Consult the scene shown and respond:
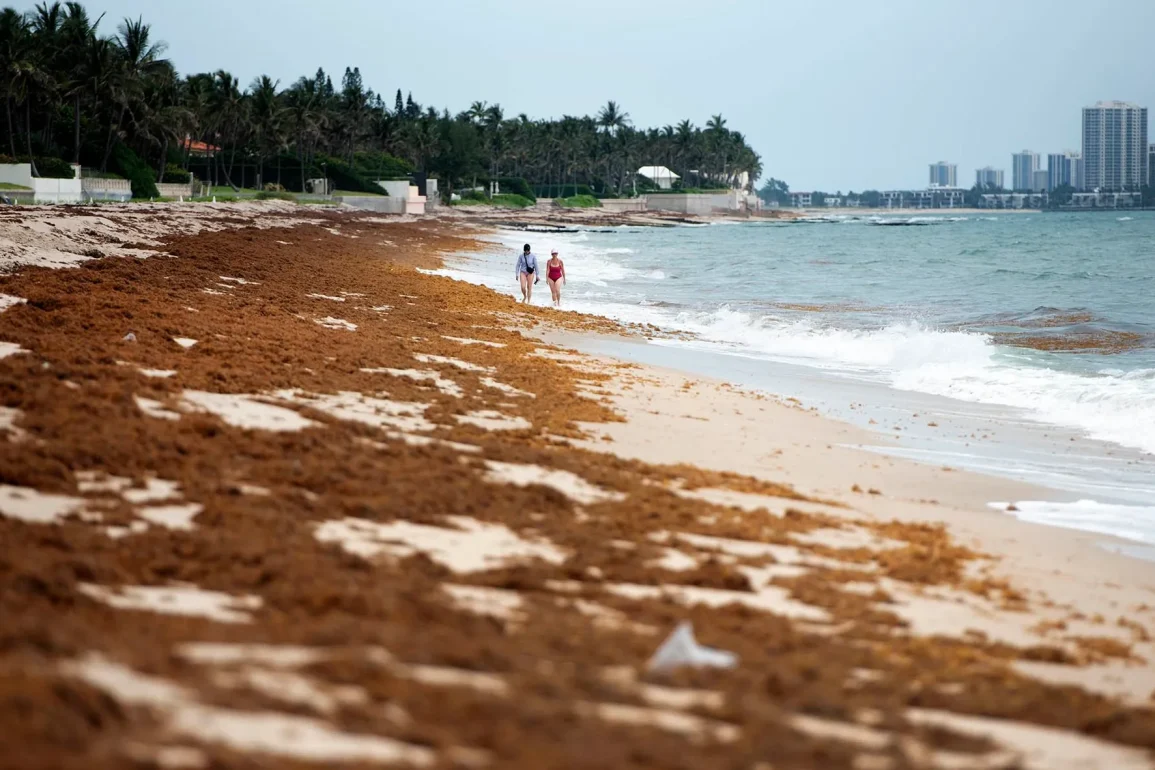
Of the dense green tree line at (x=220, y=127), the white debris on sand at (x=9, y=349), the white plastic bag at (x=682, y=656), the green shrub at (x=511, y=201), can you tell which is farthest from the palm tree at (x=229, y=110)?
the white plastic bag at (x=682, y=656)

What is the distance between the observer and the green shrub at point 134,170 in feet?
205

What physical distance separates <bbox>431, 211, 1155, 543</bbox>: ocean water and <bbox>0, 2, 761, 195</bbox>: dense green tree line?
3123cm

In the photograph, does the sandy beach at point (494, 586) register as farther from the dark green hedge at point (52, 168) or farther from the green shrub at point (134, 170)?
the green shrub at point (134, 170)

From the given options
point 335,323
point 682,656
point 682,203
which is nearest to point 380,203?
point 335,323

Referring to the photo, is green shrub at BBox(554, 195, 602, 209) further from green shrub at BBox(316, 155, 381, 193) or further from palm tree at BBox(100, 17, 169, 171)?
palm tree at BBox(100, 17, 169, 171)

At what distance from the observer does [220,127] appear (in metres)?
87.4

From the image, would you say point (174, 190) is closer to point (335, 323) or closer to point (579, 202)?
point (335, 323)

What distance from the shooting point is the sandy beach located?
3234mm

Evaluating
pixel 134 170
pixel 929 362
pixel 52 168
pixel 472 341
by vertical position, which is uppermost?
pixel 134 170

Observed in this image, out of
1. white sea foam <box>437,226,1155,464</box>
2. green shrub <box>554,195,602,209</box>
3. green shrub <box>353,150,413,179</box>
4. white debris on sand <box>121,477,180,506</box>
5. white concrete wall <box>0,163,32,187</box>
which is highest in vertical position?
green shrub <box>353,150,413,179</box>

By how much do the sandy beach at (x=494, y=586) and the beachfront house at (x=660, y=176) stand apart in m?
171

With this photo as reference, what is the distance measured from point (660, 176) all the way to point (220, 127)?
100340mm

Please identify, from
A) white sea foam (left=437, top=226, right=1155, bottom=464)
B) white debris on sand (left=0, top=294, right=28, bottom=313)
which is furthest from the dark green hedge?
white debris on sand (left=0, top=294, right=28, bottom=313)

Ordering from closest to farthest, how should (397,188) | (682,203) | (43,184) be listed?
1. (43,184)
2. (397,188)
3. (682,203)
